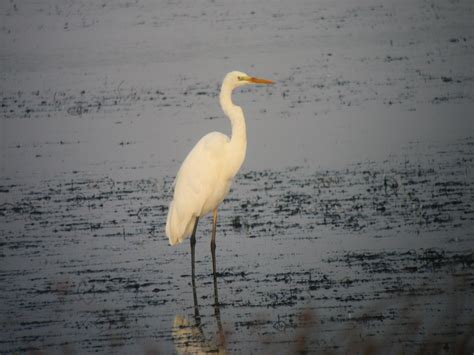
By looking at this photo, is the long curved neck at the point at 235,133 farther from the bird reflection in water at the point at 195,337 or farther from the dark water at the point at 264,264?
the bird reflection in water at the point at 195,337

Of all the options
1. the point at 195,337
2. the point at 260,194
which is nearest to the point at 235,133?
the point at 260,194

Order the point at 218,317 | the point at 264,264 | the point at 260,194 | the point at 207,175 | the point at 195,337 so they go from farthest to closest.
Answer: the point at 260,194, the point at 207,175, the point at 264,264, the point at 218,317, the point at 195,337

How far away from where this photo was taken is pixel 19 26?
32.2m

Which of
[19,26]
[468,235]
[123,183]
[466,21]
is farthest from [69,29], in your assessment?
[468,235]

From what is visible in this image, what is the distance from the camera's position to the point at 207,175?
379 inches

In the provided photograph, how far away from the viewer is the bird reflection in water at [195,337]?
704 cm

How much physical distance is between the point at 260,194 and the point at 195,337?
15.9 ft

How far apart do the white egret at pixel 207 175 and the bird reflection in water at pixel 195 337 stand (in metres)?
1.55

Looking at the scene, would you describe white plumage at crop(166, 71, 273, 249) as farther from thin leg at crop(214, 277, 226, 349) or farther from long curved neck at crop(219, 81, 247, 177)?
thin leg at crop(214, 277, 226, 349)

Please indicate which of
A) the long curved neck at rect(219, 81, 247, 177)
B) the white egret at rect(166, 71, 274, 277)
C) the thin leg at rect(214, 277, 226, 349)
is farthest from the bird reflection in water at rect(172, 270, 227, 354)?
the long curved neck at rect(219, 81, 247, 177)

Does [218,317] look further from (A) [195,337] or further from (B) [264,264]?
(B) [264,264]

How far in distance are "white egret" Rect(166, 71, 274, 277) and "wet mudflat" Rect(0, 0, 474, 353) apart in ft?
1.58

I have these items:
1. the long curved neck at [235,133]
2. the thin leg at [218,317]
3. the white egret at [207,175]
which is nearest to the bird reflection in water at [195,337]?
the thin leg at [218,317]

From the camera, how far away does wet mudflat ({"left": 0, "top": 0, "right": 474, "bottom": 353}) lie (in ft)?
25.0
